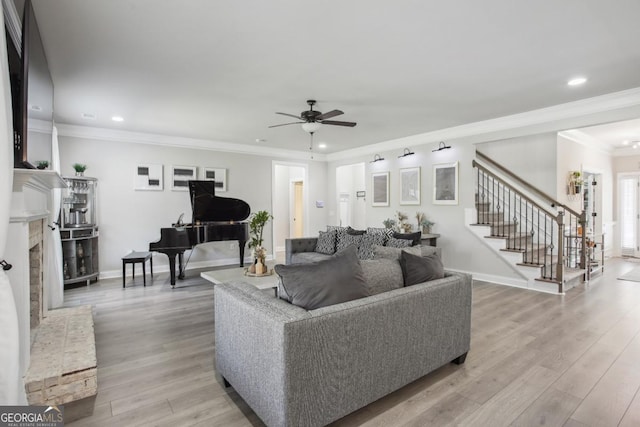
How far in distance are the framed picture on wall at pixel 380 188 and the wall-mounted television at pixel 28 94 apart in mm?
5821

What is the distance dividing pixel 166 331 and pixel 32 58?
2533 mm

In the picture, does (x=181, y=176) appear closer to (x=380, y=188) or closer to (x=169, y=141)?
(x=169, y=141)

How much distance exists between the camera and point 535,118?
4832mm

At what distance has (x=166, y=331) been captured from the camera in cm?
331

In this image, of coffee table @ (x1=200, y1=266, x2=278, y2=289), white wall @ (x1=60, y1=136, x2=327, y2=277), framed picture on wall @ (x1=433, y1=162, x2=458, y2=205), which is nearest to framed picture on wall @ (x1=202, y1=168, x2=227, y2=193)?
white wall @ (x1=60, y1=136, x2=327, y2=277)

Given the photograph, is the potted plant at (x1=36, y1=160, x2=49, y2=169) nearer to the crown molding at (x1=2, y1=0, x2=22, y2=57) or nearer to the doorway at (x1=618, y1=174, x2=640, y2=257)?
the crown molding at (x1=2, y1=0, x2=22, y2=57)

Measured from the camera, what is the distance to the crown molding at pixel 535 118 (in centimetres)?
406

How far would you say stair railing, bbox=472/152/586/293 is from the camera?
5.27m

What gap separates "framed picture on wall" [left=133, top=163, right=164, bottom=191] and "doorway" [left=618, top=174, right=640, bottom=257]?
1060cm

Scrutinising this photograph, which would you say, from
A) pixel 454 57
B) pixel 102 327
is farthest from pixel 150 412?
pixel 454 57

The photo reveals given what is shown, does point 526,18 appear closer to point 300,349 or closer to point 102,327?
point 300,349

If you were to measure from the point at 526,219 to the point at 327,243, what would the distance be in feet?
11.3

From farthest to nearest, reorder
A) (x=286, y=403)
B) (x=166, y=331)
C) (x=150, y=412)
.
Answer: (x=166, y=331) < (x=150, y=412) < (x=286, y=403)

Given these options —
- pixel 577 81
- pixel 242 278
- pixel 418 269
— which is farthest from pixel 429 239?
pixel 418 269
